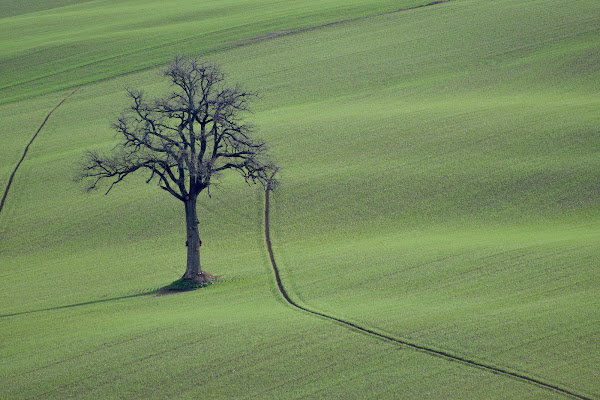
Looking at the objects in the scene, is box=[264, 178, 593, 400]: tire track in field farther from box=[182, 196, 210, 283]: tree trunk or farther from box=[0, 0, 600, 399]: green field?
box=[182, 196, 210, 283]: tree trunk

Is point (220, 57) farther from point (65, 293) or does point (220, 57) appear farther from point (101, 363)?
point (101, 363)

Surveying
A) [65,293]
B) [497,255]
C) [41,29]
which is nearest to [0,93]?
[41,29]

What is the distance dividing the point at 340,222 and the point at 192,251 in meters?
8.81

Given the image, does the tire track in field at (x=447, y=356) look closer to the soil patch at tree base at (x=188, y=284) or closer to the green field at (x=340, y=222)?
the green field at (x=340, y=222)

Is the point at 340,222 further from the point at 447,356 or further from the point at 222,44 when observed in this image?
the point at 222,44

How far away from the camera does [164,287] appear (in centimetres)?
2830

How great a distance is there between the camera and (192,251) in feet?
93.0

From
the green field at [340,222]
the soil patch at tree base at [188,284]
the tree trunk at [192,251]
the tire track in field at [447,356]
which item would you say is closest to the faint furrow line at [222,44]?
the green field at [340,222]

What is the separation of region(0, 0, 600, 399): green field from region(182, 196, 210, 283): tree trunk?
122 centimetres

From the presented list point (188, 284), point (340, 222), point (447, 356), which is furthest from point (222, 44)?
point (447, 356)

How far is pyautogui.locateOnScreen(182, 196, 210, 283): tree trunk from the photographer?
2838cm

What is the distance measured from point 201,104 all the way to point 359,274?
10.4 metres

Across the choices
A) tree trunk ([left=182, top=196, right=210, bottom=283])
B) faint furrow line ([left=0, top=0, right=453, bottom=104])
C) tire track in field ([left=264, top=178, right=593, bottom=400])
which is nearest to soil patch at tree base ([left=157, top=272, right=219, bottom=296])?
tree trunk ([left=182, top=196, right=210, bottom=283])

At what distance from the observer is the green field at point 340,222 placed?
64.4 feet
